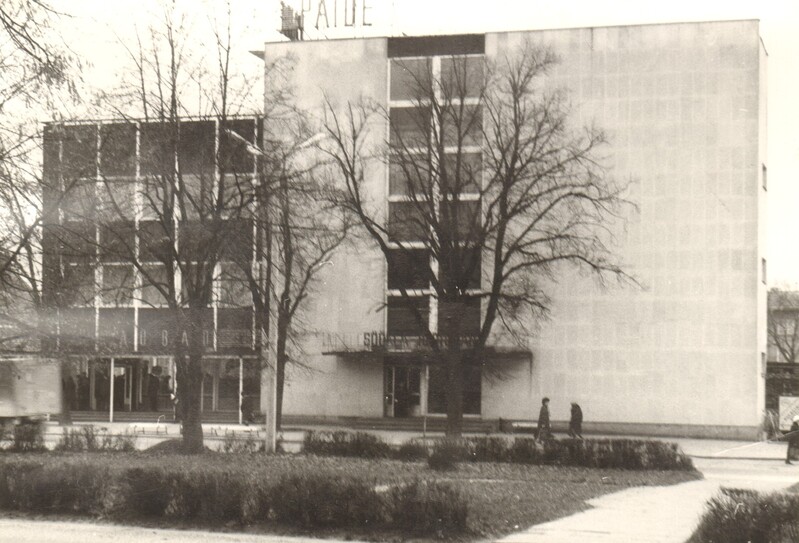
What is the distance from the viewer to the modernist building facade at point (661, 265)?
45.8 meters

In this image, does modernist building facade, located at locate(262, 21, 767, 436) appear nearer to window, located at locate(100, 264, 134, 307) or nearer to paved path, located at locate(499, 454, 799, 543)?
window, located at locate(100, 264, 134, 307)

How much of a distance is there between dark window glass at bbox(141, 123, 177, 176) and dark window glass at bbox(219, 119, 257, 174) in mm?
1180

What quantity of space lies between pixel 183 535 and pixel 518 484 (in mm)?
8363

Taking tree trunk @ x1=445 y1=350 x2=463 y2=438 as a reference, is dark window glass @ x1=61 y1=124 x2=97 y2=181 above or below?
above

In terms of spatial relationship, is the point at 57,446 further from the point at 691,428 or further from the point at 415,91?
the point at 691,428

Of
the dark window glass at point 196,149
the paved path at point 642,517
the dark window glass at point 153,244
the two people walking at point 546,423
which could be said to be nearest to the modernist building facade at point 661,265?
the two people walking at point 546,423

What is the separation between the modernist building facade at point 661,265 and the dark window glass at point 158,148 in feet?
66.0

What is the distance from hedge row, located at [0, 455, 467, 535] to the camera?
1370 centimetres

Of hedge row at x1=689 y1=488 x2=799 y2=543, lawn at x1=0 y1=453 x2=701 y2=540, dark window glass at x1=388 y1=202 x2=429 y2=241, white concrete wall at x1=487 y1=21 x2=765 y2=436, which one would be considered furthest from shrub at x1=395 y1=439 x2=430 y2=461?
white concrete wall at x1=487 y1=21 x2=765 y2=436

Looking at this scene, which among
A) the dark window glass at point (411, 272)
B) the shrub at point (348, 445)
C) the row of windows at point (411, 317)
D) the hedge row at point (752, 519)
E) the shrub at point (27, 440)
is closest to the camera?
the hedge row at point (752, 519)

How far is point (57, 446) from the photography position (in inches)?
1121

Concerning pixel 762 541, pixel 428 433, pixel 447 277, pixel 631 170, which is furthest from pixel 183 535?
pixel 631 170

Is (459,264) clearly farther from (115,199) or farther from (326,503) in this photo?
(326,503)

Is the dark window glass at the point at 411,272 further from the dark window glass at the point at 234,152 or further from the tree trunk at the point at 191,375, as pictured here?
the tree trunk at the point at 191,375
